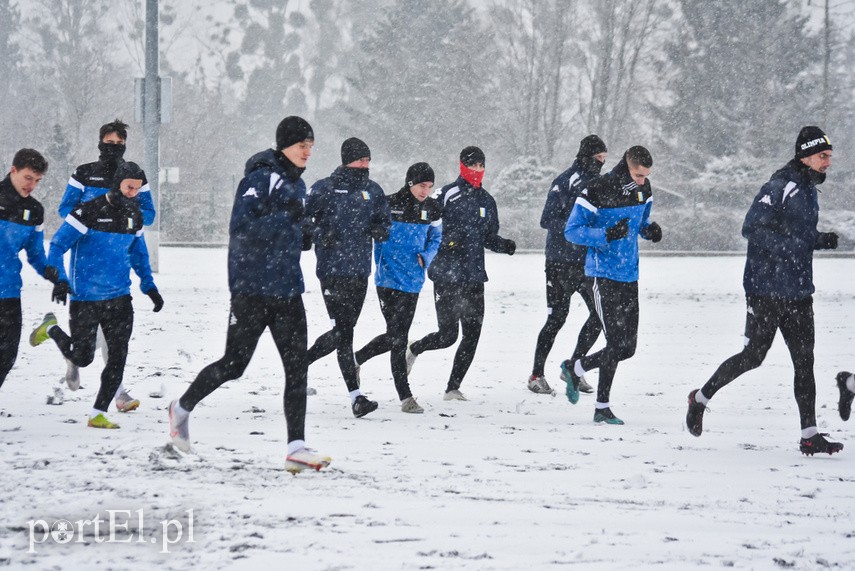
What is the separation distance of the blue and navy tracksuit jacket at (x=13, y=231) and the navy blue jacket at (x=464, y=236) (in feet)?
9.60

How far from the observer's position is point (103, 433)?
6805 millimetres

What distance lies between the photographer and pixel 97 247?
7117mm

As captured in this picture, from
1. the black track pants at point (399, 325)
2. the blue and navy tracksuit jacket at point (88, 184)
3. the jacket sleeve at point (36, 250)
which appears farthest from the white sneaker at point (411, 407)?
the jacket sleeve at point (36, 250)

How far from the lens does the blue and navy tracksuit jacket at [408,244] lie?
8.02 meters

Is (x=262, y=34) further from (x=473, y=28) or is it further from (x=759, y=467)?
(x=759, y=467)

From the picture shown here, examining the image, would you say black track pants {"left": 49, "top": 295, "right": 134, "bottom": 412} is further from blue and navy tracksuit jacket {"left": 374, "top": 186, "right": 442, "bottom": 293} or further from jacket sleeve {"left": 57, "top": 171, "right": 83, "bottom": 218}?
blue and navy tracksuit jacket {"left": 374, "top": 186, "right": 442, "bottom": 293}

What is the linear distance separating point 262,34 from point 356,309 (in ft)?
197

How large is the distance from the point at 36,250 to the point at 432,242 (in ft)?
8.98

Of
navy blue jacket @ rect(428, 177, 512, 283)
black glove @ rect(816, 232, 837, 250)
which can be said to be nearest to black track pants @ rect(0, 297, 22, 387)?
navy blue jacket @ rect(428, 177, 512, 283)

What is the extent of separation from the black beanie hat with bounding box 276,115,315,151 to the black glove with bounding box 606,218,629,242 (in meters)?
2.33

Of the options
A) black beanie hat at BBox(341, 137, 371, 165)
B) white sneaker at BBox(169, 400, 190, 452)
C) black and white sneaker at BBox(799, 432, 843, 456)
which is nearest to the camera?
white sneaker at BBox(169, 400, 190, 452)

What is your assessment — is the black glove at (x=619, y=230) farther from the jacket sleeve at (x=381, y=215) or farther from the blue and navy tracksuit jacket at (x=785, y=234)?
the jacket sleeve at (x=381, y=215)

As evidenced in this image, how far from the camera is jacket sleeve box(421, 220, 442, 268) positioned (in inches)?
321

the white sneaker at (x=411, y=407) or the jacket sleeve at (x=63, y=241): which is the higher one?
the jacket sleeve at (x=63, y=241)
